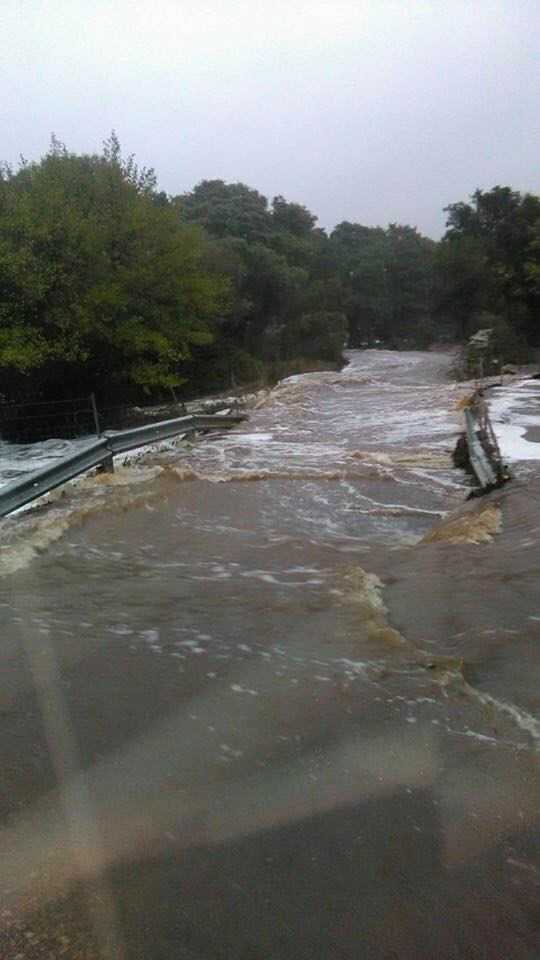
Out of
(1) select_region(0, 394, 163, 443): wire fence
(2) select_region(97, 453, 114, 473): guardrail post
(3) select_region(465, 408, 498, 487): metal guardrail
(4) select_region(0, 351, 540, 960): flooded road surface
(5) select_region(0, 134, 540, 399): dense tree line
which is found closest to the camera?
(4) select_region(0, 351, 540, 960): flooded road surface

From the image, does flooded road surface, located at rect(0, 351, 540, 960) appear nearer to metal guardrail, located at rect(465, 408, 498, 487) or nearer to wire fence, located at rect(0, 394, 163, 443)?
metal guardrail, located at rect(465, 408, 498, 487)

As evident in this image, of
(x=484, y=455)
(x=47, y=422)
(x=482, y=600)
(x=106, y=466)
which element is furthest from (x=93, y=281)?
(x=482, y=600)

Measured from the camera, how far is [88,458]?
1080 cm

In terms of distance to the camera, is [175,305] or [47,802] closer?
[47,802]

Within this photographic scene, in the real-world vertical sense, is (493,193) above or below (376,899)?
above

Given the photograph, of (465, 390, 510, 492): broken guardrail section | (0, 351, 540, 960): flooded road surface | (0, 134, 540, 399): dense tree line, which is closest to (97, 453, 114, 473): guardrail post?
(0, 351, 540, 960): flooded road surface

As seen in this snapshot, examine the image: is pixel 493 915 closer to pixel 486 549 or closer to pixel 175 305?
pixel 486 549

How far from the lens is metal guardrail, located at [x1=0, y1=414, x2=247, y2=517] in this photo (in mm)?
8484

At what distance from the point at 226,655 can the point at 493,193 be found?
59486mm

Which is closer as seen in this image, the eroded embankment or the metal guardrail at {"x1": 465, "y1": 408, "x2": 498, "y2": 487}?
the eroded embankment

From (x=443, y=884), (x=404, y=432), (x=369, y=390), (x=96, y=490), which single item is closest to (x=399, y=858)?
(x=443, y=884)

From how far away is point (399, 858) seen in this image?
9.76 ft

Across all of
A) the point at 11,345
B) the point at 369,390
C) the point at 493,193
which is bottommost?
the point at 369,390

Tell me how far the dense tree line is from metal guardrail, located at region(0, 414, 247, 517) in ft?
25.8
